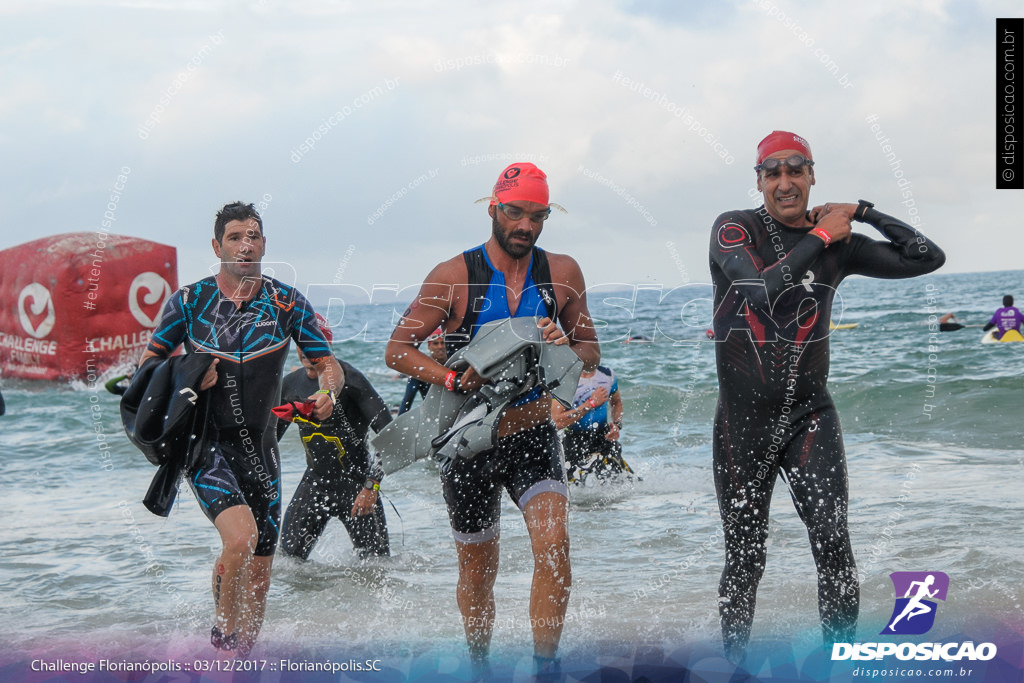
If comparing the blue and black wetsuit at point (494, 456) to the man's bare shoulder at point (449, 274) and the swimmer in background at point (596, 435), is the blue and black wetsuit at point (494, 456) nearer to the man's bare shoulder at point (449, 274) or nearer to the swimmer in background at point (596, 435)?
the man's bare shoulder at point (449, 274)

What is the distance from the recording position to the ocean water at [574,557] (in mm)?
5496

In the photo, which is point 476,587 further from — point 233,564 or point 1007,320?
point 1007,320

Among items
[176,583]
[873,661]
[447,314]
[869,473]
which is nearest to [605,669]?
[873,661]

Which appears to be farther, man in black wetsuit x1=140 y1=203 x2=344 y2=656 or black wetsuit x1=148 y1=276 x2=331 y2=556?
black wetsuit x1=148 y1=276 x2=331 y2=556

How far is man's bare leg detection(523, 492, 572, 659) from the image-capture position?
4.02 meters

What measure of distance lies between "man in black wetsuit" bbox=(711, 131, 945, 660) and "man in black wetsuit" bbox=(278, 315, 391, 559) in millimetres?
2715

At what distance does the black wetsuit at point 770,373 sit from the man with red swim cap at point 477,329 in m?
0.76

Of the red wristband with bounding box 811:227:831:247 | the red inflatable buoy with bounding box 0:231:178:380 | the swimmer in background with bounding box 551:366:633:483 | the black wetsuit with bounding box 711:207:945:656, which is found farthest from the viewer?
the red inflatable buoy with bounding box 0:231:178:380

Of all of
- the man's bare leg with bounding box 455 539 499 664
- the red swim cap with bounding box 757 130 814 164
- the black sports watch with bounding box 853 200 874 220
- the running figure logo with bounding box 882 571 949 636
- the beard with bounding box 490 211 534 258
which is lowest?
the running figure logo with bounding box 882 571 949 636

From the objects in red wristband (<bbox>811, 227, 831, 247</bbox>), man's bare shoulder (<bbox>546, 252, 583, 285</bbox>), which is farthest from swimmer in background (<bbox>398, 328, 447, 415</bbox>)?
red wristband (<bbox>811, 227, 831, 247</bbox>)

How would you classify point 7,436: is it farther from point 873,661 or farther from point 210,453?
point 873,661

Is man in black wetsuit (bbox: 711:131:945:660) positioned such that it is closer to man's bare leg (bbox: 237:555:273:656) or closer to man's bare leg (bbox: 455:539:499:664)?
man's bare leg (bbox: 455:539:499:664)

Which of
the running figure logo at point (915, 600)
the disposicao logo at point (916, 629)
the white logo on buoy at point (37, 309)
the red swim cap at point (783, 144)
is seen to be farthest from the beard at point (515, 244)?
the white logo on buoy at point (37, 309)

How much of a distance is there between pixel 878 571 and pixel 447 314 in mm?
3566
